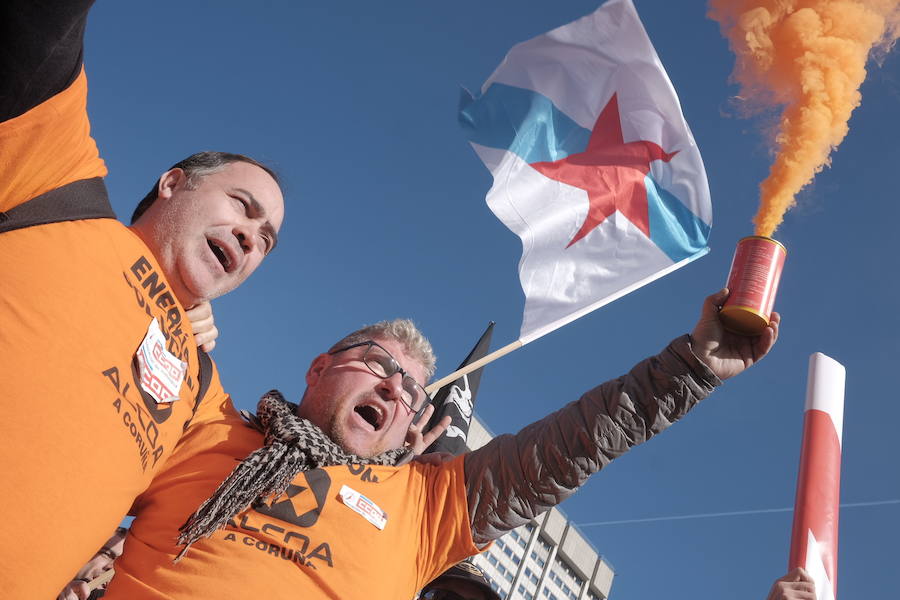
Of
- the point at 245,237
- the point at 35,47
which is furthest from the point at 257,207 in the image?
the point at 35,47

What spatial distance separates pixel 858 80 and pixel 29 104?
523 cm

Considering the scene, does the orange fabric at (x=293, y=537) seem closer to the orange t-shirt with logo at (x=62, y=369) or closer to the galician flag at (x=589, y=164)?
the orange t-shirt with logo at (x=62, y=369)

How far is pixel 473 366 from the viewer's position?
5.21 m

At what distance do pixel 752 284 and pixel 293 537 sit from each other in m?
2.43

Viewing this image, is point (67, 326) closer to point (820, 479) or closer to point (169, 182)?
point (169, 182)

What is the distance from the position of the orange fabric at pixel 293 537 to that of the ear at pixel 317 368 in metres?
0.60

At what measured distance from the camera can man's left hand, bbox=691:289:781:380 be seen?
3781 millimetres

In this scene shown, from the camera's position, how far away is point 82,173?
8.51 ft

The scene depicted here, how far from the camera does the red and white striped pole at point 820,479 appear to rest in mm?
4082

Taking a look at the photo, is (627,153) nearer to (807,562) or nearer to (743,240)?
(743,240)

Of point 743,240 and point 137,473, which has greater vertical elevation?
point 743,240

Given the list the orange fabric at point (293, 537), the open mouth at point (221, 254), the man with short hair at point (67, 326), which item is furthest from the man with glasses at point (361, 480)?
→ the open mouth at point (221, 254)

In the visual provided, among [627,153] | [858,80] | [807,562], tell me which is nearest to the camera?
[807,562]

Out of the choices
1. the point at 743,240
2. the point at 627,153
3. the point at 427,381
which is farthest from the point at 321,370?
the point at 627,153
